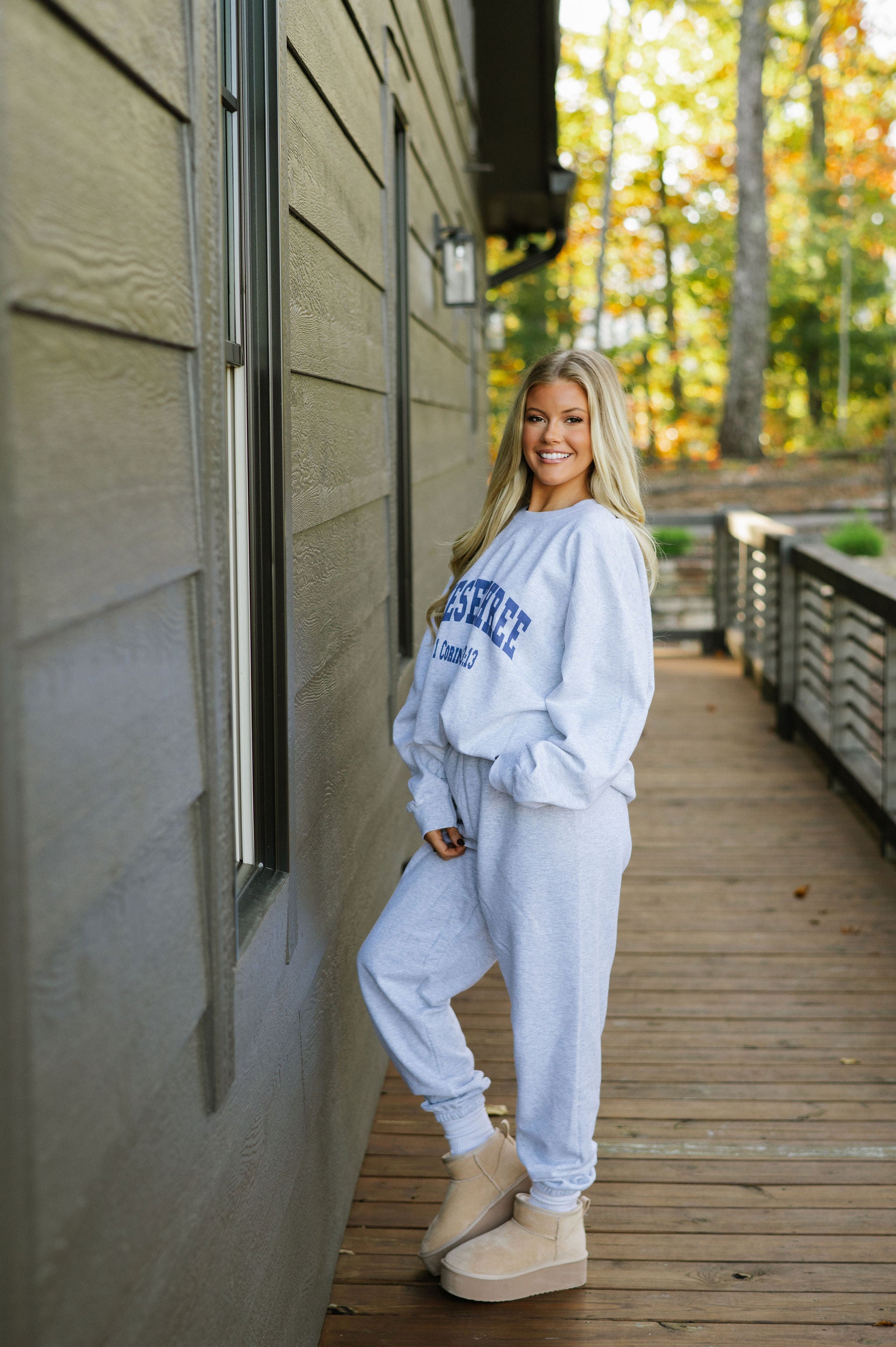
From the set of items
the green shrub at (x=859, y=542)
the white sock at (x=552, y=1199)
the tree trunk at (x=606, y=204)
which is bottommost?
the white sock at (x=552, y=1199)

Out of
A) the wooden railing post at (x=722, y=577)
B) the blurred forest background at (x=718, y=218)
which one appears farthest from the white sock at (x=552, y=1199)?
the blurred forest background at (x=718, y=218)

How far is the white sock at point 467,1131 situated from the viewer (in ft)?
7.68

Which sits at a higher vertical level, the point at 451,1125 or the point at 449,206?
the point at 449,206

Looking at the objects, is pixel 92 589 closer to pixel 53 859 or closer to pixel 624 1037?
pixel 53 859

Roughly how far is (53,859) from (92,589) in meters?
0.20

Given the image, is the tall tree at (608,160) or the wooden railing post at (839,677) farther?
the tall tree at (608,160)

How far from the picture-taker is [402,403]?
13.2 feet

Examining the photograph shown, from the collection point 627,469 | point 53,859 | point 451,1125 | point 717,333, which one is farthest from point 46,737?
point 717,333

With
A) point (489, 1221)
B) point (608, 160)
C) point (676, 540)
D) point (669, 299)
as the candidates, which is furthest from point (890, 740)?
point (669, 299)

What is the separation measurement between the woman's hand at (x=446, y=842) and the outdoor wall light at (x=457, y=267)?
384 centimetres

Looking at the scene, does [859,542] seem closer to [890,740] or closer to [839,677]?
[839,677]

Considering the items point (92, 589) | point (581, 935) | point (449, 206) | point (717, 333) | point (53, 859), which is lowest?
point (581, 935)

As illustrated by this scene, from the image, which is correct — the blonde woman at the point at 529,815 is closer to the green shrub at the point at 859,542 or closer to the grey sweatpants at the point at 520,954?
the grey sweatpants at the point at 520,954

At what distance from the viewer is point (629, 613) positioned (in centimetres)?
206
